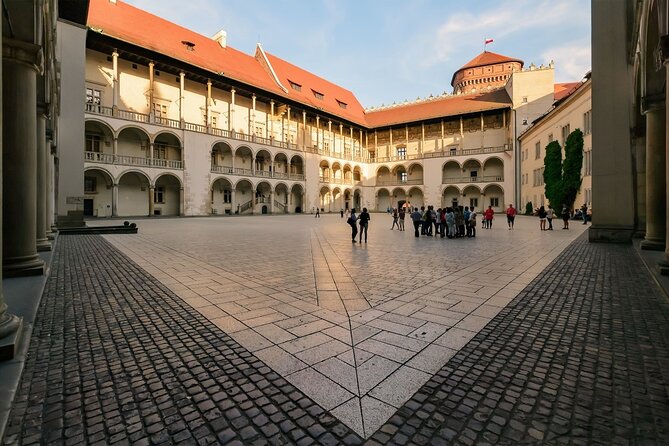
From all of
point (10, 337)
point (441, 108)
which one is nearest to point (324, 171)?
point (441, 108)

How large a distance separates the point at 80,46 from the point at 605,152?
25.3 m

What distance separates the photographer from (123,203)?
3262 centimetres

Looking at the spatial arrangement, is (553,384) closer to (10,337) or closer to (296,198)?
(10,337)

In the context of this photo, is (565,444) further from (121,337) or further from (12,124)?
(12,124)

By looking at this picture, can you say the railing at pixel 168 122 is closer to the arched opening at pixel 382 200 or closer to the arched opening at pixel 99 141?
the arched opening at pixel 99 141

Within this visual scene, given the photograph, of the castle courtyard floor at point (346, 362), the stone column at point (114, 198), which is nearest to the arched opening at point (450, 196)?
the stone column at point (114, 198)

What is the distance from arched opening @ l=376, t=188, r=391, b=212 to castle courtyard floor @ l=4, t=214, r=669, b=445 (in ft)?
181

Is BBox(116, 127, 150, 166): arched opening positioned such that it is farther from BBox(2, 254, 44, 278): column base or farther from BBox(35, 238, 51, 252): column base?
BBox(2, 254, 44, 278): column base

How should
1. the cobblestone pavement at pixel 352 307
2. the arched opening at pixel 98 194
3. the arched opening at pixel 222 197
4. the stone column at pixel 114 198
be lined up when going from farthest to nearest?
the arched opening at pixel 222 197 → the arched opening at pixel 98 194 → the stone column at pixel 114 198 → the cobblestone pavement at pixel 352 307

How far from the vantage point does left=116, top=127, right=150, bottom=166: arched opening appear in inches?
1234

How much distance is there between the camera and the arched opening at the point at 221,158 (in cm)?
3862

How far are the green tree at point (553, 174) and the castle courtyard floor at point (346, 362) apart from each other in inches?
1097

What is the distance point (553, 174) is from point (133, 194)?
41.8 meters

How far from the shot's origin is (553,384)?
2697 millimetres
